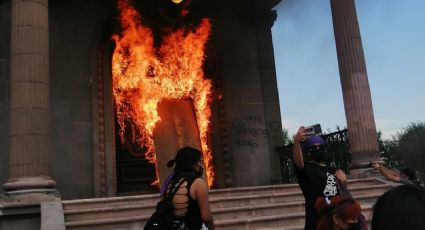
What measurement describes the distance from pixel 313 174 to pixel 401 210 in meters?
3.15

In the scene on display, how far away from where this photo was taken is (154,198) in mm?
9938

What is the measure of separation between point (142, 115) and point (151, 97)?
2.07ft

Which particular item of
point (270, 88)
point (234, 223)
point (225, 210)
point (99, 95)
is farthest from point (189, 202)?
point (270, 88)

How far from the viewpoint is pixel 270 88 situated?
54.7 ft

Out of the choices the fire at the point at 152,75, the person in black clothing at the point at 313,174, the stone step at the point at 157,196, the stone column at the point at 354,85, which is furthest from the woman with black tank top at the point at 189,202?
the fire at the point at 152,75

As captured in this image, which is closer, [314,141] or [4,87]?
[314,141]

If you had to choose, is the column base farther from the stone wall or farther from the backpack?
the backpack

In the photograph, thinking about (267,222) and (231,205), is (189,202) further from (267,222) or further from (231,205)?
(231,205)

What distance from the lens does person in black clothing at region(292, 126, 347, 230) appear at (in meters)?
4.73

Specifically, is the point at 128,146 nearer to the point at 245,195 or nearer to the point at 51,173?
the point at 51,173

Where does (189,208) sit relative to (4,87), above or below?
below

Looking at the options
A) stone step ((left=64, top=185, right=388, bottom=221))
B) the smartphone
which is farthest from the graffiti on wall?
the smartphone

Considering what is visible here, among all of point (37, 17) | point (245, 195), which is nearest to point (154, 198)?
point (245, 195)

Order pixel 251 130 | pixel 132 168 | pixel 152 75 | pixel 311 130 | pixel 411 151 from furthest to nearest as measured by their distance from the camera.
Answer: pixel 411 151
pixel 251 130
pixel 152 75
pixel 132 168
pixel 311 130
